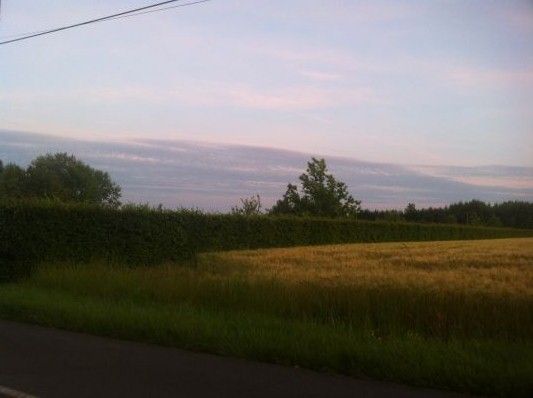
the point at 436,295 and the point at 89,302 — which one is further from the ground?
the point at 436,295

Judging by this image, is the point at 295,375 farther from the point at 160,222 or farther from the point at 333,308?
the point at 160,222

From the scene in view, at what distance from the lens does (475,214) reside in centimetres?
7006

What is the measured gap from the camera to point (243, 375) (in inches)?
354

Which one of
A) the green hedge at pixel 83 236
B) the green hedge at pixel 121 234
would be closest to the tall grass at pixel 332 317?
the green hedge at pixel 83 236

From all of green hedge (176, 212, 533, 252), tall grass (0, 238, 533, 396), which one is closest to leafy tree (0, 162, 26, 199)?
green hedge (176, 212, 533, 252)

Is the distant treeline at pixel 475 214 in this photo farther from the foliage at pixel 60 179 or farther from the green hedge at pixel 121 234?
the foliage at pixel 60 179

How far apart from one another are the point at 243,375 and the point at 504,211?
57694mm

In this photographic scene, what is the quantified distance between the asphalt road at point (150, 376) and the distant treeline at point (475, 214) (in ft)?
162

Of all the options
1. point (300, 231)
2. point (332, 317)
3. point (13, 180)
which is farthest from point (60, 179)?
point (332, 317)

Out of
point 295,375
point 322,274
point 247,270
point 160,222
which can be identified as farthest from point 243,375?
point 160,222

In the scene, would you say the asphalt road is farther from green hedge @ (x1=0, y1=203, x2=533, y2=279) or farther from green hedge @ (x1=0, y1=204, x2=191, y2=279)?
green hedge @ (x1=0, y1=203, x2=533, y2=279)

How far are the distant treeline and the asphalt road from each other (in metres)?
49.4

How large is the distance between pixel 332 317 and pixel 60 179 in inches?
2443

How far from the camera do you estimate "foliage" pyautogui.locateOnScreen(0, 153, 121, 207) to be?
66.7 metres
